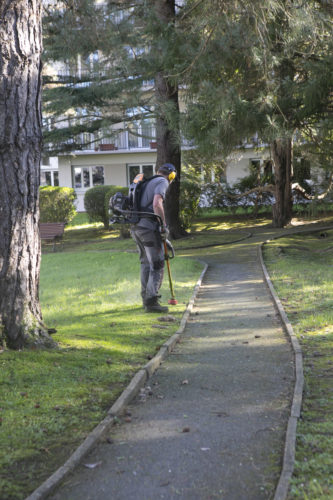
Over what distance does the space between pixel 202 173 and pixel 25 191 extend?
2069 centimetres

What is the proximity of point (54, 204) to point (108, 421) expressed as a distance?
21.7 metres

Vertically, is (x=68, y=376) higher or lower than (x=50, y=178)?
lower

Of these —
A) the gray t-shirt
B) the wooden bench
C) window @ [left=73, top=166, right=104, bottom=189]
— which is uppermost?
window @ [left=73, top=166, right=104, bottom=189]

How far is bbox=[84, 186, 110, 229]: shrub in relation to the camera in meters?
24.5

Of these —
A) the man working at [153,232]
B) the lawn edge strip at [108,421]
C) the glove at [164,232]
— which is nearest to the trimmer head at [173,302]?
the man working at [153,232]

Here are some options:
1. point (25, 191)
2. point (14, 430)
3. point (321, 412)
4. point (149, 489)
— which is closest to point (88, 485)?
point (149, 489)

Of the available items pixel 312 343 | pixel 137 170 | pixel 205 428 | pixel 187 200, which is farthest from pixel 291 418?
pixel 137 170

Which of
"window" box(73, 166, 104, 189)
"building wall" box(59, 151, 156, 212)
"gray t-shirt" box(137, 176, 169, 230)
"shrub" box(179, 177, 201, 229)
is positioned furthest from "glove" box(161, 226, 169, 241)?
"window" box(73, 166, 104, 189)

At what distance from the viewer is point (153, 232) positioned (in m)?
8.84

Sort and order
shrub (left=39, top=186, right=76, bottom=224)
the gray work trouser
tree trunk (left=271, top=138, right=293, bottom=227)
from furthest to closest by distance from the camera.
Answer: shrub (left=39, top=186, right=76, bottom=224) → tree trunk (left=271, top=138, right=293, bottom=227) → the gray work trouser

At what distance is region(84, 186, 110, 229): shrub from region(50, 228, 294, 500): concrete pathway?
17165 mm

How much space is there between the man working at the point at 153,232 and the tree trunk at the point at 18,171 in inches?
110

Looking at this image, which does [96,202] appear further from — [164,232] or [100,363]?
[100,363]

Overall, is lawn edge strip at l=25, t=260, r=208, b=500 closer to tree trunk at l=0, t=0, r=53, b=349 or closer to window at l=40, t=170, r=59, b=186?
tree trunk at l=0, t=0, r=53, b=349
